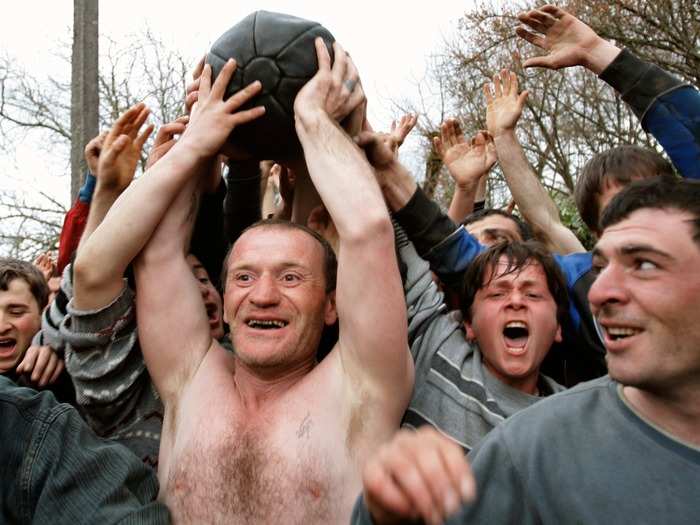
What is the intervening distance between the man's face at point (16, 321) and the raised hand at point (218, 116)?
63.1 inches

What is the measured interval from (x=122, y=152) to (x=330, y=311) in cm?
115

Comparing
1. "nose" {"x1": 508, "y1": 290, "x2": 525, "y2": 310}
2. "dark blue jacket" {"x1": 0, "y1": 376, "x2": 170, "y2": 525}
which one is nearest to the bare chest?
"dark blue jacket" {"x1": 0, "y1": 376, "x2": 170, "y2": 525}

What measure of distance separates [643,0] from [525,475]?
475 inches

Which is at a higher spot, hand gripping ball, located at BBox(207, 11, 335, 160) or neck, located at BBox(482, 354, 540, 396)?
hand gripping ball, located at BBox(207, 11, 335, 160)

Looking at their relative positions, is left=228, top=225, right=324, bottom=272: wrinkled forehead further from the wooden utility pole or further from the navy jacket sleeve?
the wooden utility pole

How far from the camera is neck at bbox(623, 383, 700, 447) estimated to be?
6.14ft

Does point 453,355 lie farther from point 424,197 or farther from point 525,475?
point 525,475

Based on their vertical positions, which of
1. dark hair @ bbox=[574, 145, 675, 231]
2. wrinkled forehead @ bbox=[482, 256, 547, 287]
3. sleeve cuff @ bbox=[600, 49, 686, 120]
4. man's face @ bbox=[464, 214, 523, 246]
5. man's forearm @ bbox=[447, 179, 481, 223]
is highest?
sleeve cuff @ bbox=[600, 49, 686, 120]

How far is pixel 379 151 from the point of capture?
309 centimetres

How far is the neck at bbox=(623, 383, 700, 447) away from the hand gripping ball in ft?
5.44

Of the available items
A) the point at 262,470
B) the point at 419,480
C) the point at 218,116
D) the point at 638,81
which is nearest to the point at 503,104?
the point at 638,81

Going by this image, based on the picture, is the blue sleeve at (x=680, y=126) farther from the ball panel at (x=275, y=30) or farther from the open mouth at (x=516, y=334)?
the ball panel at (x=275, y=30)

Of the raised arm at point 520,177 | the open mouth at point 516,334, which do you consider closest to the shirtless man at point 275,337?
the open mouth at point 516,334

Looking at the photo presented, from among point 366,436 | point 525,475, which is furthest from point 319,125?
point 525,475
